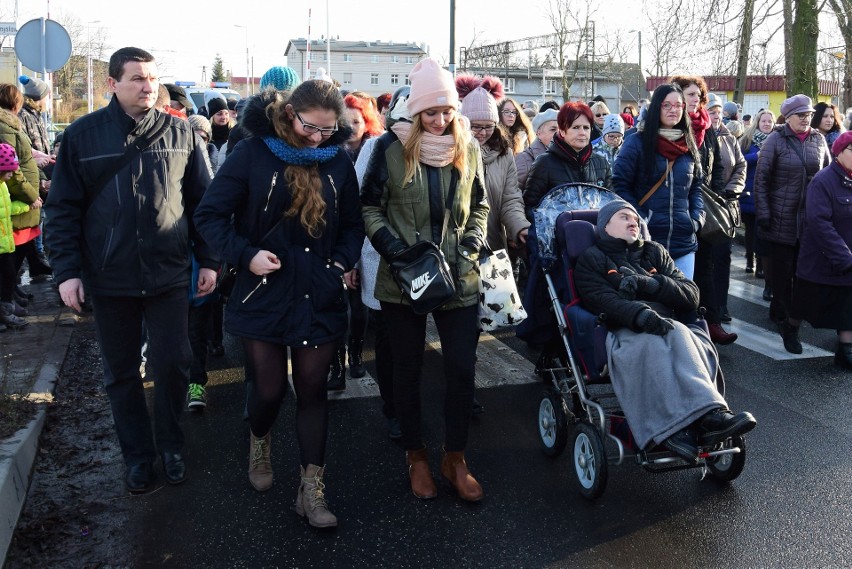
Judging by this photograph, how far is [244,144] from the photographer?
12.8ft

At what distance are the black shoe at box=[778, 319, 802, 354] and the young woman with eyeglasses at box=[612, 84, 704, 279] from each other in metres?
1.67

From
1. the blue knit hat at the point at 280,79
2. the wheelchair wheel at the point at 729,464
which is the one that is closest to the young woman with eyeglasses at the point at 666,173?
the wheelchair wheel at the point at 729,464

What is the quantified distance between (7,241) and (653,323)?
5789 mm

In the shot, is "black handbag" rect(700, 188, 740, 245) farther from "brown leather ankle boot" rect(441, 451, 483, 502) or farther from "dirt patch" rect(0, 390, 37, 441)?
"dirt patch" rect(0, 390, 37, 441)

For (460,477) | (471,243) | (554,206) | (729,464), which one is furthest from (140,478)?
(729,464)

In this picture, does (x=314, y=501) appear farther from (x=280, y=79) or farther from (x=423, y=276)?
(x=280, y=79)

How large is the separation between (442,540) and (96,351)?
4.30 meters

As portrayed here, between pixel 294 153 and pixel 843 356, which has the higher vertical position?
pixel 294 153

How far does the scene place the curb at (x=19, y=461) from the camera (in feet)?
12.5

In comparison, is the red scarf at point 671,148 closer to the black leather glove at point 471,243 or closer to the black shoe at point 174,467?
the black leather glove at point 471,243

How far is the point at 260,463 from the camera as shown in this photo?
172 inches

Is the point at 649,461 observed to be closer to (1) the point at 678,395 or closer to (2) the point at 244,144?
(1) the point at 678,395

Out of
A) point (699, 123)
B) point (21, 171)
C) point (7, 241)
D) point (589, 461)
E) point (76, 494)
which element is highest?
point (699, 123)

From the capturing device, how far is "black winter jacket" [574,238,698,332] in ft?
14.5
